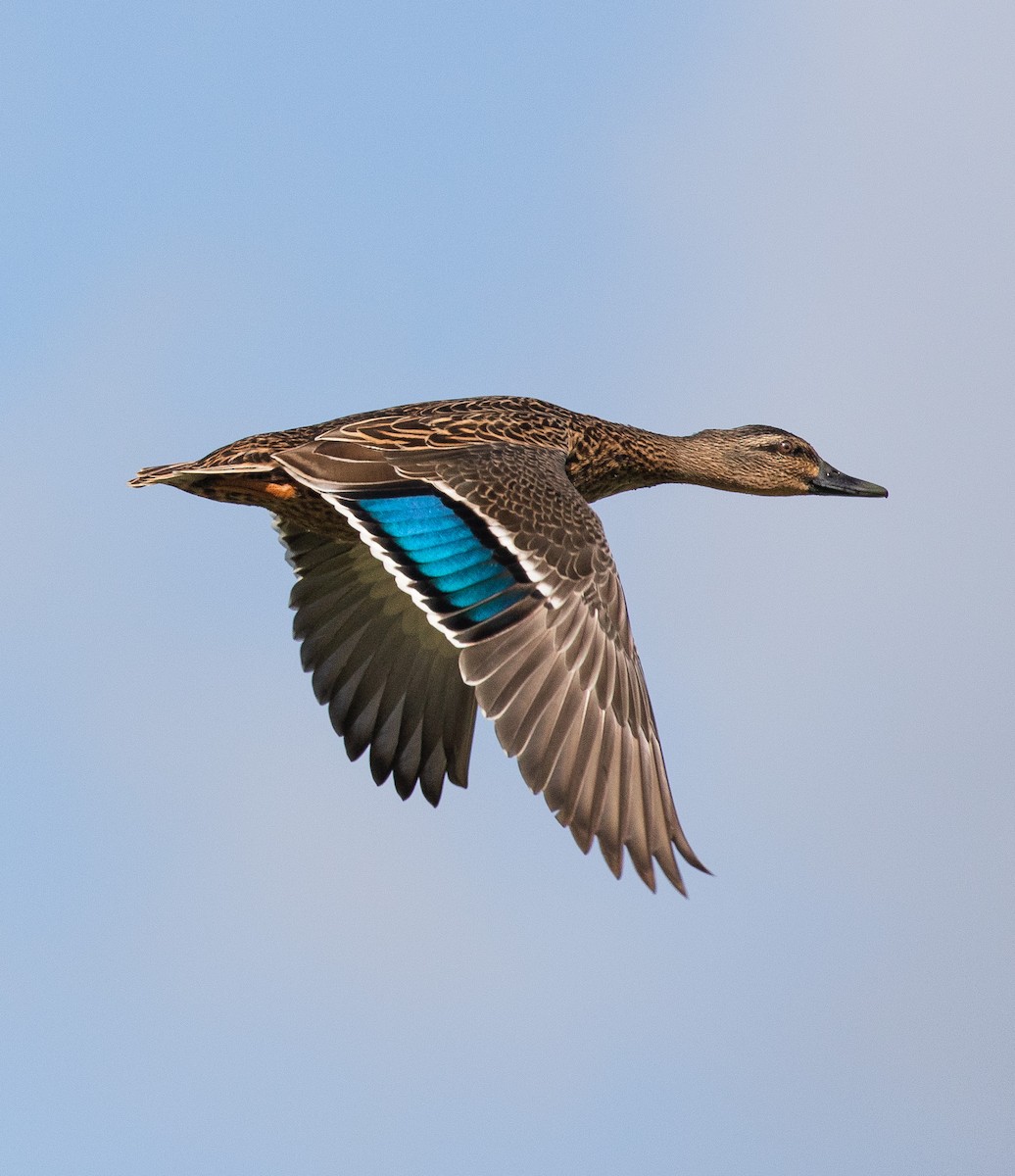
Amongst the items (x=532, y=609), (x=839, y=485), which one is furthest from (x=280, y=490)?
(x=839, y=485)

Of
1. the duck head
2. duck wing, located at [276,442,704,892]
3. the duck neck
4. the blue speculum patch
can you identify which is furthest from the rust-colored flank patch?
the duck head

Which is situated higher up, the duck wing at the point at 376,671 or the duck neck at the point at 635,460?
the duck neck at the point at 635,460

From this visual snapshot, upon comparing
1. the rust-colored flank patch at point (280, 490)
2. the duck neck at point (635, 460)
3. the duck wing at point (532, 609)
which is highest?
the duck neck at point (635, 460)

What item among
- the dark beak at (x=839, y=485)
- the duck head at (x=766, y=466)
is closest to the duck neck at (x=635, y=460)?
the duck head at (x=766, y=466)

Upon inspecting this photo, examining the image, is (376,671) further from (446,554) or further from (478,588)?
(478,588)

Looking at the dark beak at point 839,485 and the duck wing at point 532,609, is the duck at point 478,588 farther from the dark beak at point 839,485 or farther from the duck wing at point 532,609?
the dark beak at point 839,485

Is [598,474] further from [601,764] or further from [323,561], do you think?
[601,764]

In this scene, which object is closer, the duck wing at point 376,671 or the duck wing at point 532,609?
the duck wing at point 532,609
